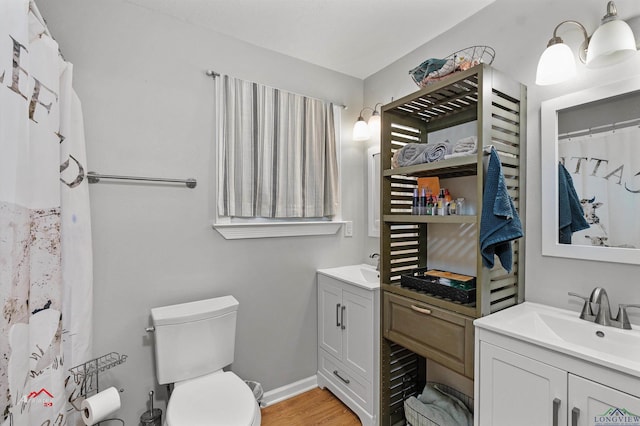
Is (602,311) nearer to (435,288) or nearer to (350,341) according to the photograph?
(435,288)

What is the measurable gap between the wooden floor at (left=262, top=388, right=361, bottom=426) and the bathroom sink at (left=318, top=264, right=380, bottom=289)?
0.88 m

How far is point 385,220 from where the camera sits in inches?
72.8

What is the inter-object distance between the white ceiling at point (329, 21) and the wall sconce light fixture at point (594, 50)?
61cm

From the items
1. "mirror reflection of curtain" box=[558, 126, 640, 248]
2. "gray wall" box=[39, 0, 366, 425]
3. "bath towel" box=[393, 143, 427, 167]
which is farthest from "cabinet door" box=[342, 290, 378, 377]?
"mirror reflection of curtain" box=[558, 126, 640, 248]

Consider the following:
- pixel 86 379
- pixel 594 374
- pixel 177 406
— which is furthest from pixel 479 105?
pixel 86 379

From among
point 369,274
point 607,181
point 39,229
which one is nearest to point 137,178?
point 39,229

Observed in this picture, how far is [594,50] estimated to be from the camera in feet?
4.03

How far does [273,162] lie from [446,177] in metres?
1.15

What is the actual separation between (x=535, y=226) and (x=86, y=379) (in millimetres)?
2354

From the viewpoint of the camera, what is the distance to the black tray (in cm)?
145

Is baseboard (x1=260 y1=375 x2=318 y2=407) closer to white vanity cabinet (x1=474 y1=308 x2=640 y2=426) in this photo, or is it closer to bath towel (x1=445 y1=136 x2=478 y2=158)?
white vanity cabinet (x1=474 y1=308 x2=640 y2=426)

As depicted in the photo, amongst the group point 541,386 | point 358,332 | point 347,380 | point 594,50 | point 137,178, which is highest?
point 594,50

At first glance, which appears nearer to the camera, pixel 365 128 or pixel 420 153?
pixel 420 153

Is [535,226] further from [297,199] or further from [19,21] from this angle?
[19,21]
